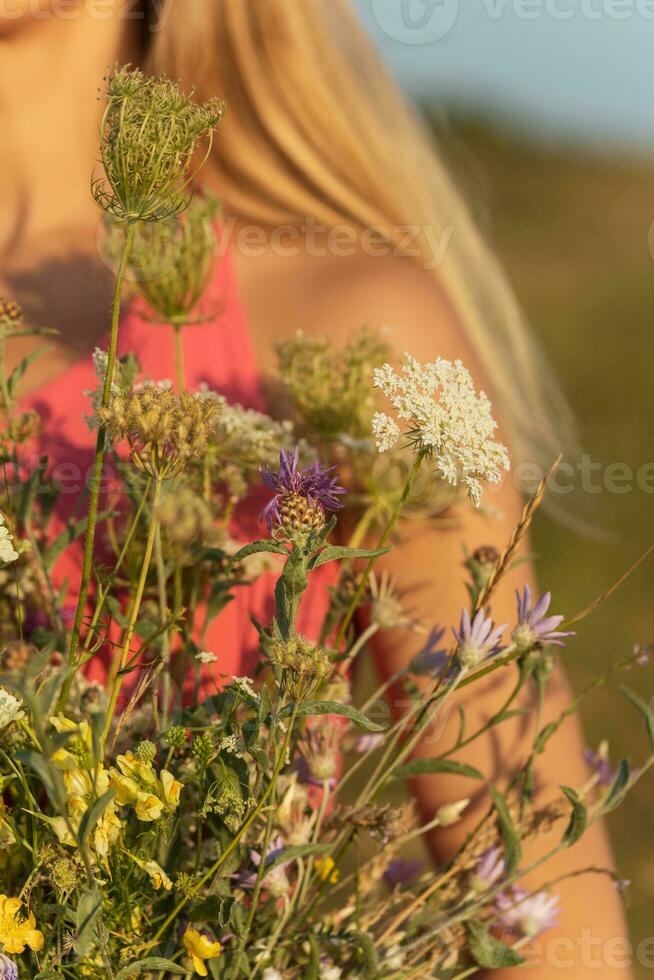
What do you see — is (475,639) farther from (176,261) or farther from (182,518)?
(176,261)

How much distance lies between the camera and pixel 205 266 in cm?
87

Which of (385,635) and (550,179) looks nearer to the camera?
(385,635)

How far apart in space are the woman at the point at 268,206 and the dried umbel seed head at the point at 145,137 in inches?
22.9

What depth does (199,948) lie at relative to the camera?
0.48 metres

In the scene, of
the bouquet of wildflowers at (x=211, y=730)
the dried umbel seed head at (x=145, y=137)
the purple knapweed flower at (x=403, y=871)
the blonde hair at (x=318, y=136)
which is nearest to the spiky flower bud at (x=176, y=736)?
the bouquet of wildflowers at (x=211, y=730)

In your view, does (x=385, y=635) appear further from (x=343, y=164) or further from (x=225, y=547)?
(x=343, y=164)

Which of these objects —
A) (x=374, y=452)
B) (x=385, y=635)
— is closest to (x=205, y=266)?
(x=374, y=452)

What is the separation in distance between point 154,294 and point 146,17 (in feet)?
1.66

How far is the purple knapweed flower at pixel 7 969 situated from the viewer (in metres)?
0.46

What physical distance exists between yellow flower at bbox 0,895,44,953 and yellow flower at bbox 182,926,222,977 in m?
0.06

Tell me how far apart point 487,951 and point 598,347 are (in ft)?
18.1

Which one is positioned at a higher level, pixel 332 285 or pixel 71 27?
pixel 71 27

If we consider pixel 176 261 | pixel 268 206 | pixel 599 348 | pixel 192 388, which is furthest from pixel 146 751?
pixel 599 348

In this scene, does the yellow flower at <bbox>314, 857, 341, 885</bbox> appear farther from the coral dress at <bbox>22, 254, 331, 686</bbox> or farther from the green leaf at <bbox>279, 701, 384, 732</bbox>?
the coral dress at <bbox>22, 254, 331, 686</bbox>
